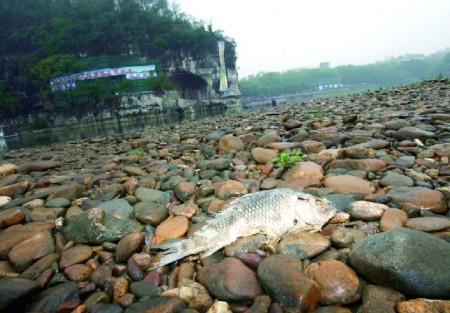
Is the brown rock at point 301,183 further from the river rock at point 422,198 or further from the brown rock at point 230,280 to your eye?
the brown rock at point 230,280

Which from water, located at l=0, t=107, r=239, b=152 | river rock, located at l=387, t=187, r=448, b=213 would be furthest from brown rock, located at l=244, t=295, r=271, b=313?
water, located at l=0, t=107, r=239, b=152

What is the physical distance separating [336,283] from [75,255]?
2.02m

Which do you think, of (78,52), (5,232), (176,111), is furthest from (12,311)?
(78,52)

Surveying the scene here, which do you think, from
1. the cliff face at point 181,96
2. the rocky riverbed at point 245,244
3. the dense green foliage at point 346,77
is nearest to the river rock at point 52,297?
→ the rocky riverbed at point 245,244

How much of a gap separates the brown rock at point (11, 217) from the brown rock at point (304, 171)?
3.04 m

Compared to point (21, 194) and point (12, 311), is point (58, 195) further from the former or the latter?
point (12, 311)

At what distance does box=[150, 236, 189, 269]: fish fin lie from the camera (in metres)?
1.89

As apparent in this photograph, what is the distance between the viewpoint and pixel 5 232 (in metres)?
2.43

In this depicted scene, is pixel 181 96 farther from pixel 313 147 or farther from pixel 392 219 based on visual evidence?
pixel 392 219

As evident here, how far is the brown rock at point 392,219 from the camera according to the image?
1899 mm

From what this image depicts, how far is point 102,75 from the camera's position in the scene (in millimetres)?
46406

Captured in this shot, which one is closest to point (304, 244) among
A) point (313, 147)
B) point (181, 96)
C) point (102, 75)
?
point (313, 147)

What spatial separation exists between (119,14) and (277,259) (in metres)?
65.0

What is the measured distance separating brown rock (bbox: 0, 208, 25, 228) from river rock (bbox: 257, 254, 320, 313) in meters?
2.62
